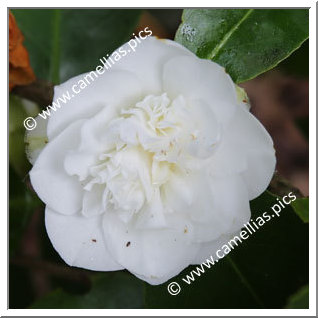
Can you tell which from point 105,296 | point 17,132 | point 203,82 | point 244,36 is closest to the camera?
point 203,82

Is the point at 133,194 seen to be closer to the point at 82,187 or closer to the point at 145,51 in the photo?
the point at 82,187

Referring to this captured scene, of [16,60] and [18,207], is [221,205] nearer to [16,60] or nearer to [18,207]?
[16,60]

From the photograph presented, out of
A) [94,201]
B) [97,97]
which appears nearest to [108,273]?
[94,201]

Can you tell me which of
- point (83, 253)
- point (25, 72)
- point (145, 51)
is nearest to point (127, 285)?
point (83, 253)

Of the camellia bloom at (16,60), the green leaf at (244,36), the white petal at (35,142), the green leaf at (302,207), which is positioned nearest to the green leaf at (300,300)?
the green leaf at (302,207)

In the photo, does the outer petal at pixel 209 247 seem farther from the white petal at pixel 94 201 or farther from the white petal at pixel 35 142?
the white petal at pixel 35 142

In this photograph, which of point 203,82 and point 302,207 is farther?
point 302,207

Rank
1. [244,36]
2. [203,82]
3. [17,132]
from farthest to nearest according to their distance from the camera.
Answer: [17,132] → [244,36] → [203,82]
